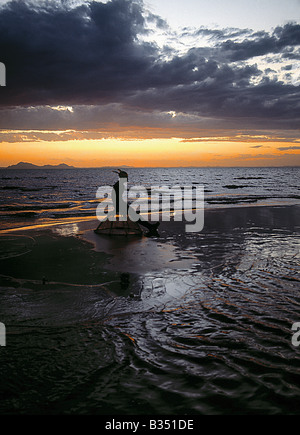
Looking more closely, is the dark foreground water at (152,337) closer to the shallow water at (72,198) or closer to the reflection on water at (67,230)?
the reflection on water at (67,230)

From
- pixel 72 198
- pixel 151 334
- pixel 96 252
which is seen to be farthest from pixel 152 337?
pixel 72 198

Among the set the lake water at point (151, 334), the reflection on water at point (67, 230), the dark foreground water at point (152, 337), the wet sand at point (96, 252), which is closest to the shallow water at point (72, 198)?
the reflection on water at point (67, 230)

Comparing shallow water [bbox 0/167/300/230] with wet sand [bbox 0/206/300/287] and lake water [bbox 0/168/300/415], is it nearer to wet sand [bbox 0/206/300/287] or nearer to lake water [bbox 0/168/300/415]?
wet sand [bbox 0/206/300/287]

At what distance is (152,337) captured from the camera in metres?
4.91

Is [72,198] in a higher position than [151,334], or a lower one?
higher

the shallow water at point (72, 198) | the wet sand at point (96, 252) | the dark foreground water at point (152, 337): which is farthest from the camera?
the shallow water at point (72, 198)

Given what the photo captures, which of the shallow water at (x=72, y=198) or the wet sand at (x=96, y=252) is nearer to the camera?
the wet sand at (x=96, y=252)

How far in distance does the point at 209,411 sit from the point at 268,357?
1.40 m

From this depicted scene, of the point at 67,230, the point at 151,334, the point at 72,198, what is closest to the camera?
the point at 151,334

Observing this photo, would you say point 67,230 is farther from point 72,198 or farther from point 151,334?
point 72,198

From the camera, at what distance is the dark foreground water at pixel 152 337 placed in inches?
139

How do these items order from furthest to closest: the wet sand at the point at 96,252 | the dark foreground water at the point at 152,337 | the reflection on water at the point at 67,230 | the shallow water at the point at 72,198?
1. the shallow water at the point at 72,198
2. the reflection on water at the point at 67,230
3. the wet sand at the point at 96,252
4. the dark foreground water at the point at 152,337
